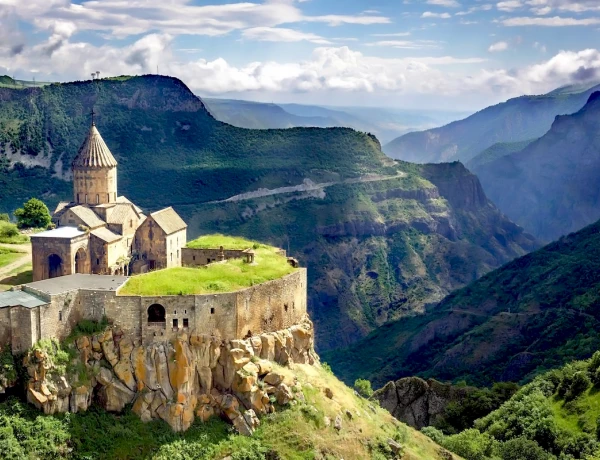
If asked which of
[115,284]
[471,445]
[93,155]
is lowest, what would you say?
[471,445]

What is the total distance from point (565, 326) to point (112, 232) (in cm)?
4956

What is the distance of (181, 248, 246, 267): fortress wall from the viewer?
5225 centimetres

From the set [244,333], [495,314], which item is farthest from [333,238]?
[244,333]

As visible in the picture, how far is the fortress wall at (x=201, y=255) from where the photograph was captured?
171ft

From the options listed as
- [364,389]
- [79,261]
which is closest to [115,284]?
[79,261]

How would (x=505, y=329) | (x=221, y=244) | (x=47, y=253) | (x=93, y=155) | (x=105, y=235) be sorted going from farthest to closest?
(x=505, y=329), (x=93, y=155), (x=221, y=244), (x=105, y=235), (x=47, y=253)

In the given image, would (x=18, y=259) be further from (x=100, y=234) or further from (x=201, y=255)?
(x=201, y=255)

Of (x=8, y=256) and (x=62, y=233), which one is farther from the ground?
(x=62, y=233)

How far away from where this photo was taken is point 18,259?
183ft

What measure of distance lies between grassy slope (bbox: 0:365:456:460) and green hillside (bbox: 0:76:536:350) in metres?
72.9

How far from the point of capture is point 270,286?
45750mm

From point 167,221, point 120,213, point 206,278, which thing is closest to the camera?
point 206,278

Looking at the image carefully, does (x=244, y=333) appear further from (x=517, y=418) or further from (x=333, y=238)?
(x=333, y=238)

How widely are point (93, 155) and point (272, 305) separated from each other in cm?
2018
